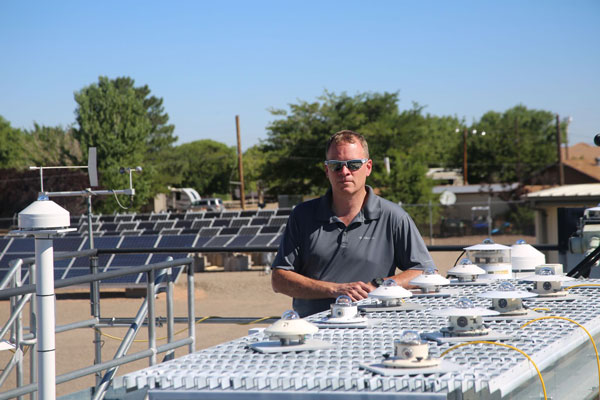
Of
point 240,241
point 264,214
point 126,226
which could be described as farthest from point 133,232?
point 240,241

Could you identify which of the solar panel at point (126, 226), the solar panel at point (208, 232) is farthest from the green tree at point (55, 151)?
the solar panel at point (208, 232)

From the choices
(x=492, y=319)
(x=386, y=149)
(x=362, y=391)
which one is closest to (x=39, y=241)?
(x=362, y=391)

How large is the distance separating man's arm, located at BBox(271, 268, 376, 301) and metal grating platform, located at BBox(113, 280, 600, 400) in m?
1.06

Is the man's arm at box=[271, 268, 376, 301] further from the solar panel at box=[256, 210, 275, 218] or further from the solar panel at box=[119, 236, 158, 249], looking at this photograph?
the solar panel at box=[256, 210, 275, 218]

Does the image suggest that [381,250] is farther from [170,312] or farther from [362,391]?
[362,391]

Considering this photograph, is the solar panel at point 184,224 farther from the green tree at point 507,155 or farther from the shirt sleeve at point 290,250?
the green tree at point 507,155

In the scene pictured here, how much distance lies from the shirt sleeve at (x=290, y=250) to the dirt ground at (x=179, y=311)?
17.7 feet

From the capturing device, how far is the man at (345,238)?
387 cm

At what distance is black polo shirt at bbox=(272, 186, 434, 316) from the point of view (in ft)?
12.8

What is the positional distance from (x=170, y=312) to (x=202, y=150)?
120m

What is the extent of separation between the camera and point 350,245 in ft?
12.9

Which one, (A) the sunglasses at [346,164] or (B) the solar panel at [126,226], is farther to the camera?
(B) the solar panel at [126,226]

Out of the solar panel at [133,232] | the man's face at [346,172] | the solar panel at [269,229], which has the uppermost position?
the man's face at [346,172]

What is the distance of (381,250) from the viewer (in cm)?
393
